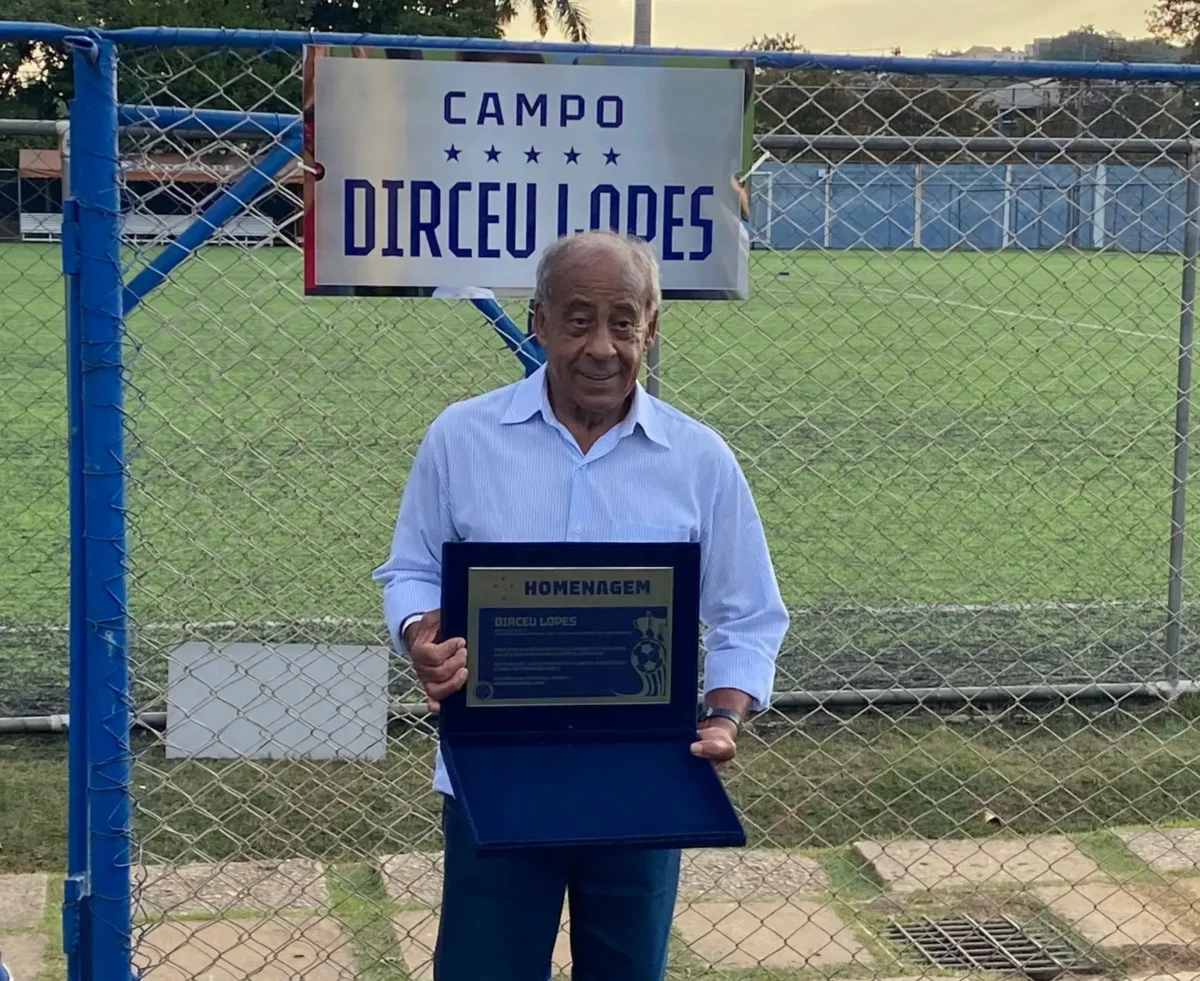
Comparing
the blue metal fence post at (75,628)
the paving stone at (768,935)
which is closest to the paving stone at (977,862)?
the paving stone at (768,935)

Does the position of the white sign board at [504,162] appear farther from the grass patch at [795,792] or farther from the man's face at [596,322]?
the grass patch at [795,792]

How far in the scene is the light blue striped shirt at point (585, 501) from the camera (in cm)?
269

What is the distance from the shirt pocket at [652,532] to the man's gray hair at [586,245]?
372 mm

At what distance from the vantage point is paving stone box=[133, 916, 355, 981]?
3.90 metres

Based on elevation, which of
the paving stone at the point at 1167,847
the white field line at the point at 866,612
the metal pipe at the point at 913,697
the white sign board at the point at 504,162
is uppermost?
the white sign board at the point at 504,162

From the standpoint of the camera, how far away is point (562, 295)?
8.66ft

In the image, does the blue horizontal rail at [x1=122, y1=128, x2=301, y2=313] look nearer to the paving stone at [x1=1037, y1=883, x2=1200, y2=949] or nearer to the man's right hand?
the man's right hand

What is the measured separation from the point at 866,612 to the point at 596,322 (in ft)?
16.1

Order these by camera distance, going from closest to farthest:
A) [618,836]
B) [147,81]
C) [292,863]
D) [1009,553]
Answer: [618,836]
[147,81]
[292,863]
[1009,553]

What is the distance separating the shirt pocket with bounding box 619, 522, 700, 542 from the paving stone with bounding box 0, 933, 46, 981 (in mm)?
2056

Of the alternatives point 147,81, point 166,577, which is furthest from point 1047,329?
point 147,81

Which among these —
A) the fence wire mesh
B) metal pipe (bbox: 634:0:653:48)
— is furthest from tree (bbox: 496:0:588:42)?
the fence wire mesh

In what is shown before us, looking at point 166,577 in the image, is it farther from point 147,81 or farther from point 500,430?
point 500,430

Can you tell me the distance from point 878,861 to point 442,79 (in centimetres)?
261
